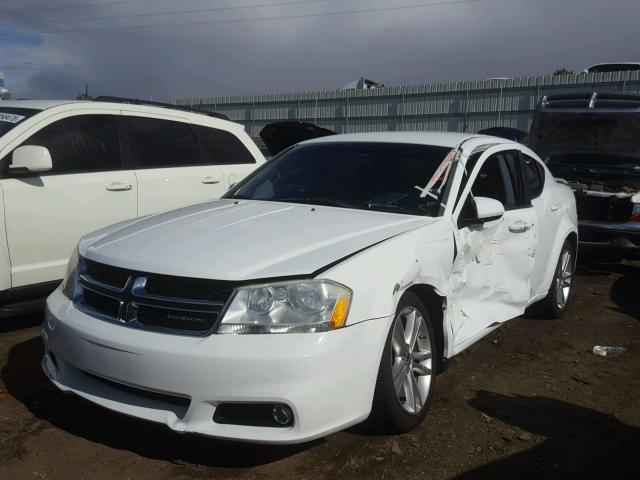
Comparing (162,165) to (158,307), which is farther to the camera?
(162,165)

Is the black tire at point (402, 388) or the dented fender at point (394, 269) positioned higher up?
the dented fender at point (394, 269)

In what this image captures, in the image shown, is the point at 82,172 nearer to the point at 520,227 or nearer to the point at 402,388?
the point at 402,388

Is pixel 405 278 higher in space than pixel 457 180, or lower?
lower

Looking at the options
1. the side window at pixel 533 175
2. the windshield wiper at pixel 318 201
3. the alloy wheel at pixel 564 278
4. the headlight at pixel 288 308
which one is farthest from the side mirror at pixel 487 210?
the alloy wheel at pixel 564 278

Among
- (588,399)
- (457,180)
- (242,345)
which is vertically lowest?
(588,399)

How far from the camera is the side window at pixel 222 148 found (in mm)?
6305

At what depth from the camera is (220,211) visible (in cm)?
405

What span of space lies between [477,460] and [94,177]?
3628 millimetres

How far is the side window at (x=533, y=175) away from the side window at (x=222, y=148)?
2716mm

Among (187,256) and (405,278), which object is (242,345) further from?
(405,278)

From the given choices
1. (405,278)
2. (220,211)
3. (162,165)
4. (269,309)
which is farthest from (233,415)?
(162,165)

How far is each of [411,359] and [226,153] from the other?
3.66 metres

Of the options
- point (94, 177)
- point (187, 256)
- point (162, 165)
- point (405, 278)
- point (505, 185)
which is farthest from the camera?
point (162, 165)

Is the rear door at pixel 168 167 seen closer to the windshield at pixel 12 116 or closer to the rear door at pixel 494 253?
the windshield at pixel 12 116
